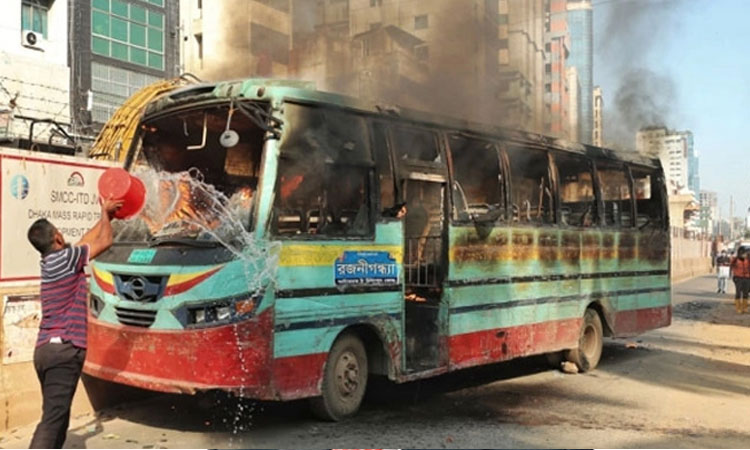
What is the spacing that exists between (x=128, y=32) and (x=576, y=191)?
2199 cm

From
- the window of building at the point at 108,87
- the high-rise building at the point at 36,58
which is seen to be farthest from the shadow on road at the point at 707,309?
the window of building at the point at 108,87

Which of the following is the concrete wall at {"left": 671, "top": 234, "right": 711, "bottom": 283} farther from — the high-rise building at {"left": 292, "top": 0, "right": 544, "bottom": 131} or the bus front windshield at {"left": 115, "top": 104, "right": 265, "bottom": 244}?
the bus front windshield at {"left": 115, "top": 104, "right": 265, "bottom": 244}

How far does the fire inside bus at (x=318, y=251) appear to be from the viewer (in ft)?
17.0

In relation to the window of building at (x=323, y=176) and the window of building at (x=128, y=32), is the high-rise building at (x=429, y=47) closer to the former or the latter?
the window of building at (x=323, y=176)

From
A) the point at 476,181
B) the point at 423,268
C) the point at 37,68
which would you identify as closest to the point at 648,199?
the point at 476,181

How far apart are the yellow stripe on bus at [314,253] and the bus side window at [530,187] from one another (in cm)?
259

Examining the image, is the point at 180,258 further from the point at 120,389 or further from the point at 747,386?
the point at 747,386

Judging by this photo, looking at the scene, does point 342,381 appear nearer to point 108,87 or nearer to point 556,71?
point 556,71

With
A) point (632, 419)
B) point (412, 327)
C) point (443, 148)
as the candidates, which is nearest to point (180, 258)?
point (412, 327)

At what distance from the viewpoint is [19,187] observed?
19.8 feet

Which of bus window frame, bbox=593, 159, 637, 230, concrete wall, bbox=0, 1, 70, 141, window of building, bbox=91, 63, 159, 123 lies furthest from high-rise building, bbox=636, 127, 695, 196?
window of building, bbox=91, 63, 159, 123

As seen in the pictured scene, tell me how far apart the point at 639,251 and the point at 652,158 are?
1720 millimetres

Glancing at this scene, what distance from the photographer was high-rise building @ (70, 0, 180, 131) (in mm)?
24703

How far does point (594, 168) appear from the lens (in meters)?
9.80
